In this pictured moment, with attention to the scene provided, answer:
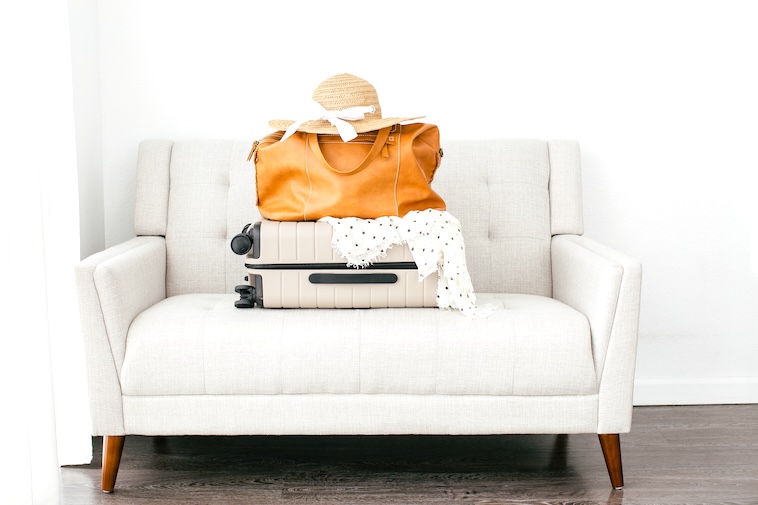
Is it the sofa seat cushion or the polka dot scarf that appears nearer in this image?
the sofa seat cushion

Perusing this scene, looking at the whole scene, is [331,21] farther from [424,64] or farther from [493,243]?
[493,243]

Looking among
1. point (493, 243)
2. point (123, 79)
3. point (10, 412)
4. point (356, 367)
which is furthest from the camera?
point (123, 79)

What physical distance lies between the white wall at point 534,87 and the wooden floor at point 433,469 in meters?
0.48

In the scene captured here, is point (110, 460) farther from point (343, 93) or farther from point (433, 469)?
point (343, 93)

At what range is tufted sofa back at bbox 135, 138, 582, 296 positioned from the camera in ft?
7.70

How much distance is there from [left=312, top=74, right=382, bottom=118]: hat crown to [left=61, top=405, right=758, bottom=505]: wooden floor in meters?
0.95

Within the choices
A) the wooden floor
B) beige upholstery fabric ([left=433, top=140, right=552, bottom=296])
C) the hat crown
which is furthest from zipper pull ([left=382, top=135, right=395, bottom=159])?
the wooden floor

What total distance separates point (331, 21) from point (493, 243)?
2.96 ft

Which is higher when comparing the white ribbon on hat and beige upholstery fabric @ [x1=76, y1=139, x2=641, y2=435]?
the white ribbon on hat

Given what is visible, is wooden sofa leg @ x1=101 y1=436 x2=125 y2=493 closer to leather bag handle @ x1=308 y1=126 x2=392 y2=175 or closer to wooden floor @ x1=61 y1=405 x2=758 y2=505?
wooden floor @ x1=61 y1=405 x2=758 y2=505

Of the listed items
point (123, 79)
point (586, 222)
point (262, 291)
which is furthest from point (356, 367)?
point (123, 79)

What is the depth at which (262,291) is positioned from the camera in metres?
1.97

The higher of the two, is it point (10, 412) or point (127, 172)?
point (127, 172)

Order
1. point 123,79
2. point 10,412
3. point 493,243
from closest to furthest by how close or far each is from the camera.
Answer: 1. point 10,412
2. point 493,243
3. point 123,79
